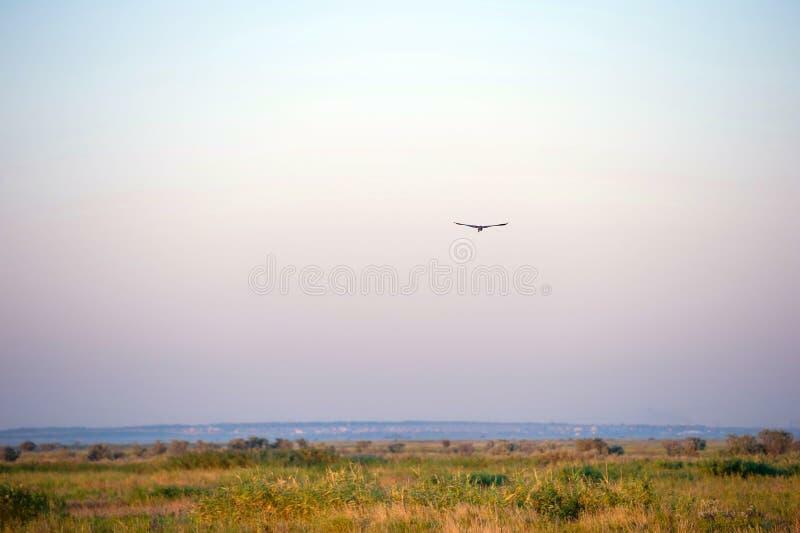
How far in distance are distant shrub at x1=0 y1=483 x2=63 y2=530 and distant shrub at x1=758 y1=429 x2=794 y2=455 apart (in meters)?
33.5

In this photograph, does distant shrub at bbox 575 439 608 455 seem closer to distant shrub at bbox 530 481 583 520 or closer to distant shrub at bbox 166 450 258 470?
distant shrub at bbox 166 450 258 470

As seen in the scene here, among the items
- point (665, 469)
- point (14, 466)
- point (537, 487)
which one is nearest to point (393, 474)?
point (665, 469)

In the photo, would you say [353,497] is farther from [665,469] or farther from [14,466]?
[14,466]

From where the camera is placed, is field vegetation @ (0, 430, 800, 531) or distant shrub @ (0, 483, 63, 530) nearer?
field vegetation @ (0, 430, 800, 531)

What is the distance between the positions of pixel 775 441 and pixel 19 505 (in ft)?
121

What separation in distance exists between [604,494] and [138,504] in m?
13.3

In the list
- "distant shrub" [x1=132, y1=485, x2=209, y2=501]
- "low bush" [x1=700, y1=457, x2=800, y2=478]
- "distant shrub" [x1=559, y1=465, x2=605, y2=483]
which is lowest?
"distant shrub" [x1=132, y1=485, x2=209, y2=501]

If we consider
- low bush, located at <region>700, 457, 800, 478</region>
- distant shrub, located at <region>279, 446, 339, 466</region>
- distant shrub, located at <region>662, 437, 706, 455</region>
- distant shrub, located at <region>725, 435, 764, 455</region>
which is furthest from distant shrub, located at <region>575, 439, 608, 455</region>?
low bush, located at <region>700, 457, 800, 478</region>

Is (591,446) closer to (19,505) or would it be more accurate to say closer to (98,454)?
(98,454)

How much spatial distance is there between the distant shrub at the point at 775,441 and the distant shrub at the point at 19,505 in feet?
110

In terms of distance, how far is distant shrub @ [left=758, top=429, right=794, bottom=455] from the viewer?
41.1 m

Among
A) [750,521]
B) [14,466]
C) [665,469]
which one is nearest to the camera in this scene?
[750,521]

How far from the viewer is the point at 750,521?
15.5 meters

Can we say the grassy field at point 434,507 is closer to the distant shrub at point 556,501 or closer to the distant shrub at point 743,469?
the distant shrub at point 556,501
